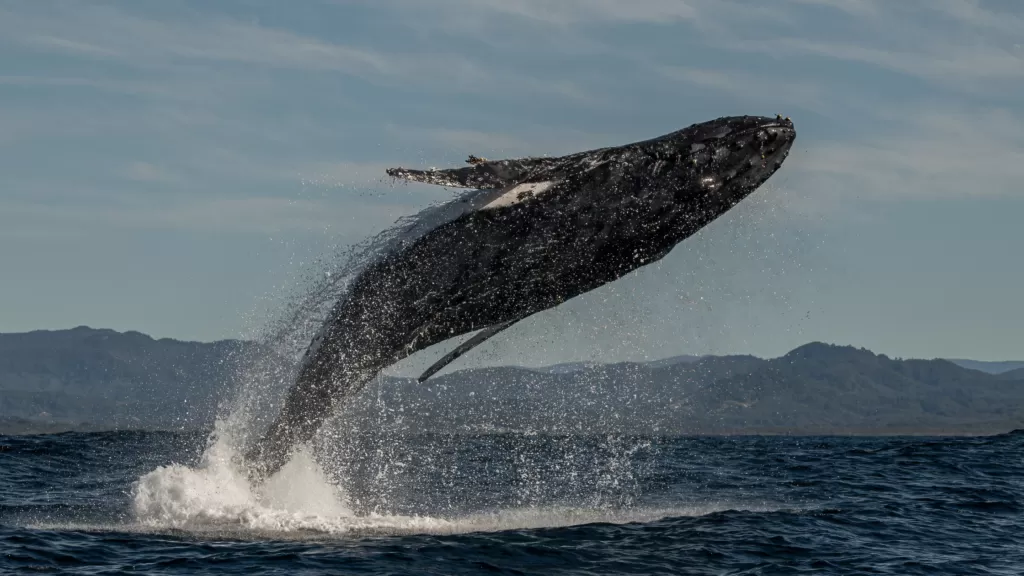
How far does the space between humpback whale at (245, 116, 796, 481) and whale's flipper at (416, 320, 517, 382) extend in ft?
0.33

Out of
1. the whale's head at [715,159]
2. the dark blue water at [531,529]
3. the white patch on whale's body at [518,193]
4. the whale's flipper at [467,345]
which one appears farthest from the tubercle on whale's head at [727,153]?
the dark blue water at [531,529]

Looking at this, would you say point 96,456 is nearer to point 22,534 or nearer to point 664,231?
point 22,534

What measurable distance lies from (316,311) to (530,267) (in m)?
4.42

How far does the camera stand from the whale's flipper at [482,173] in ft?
47.0

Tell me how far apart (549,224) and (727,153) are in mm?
2679

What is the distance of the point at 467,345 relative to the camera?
56.3ft

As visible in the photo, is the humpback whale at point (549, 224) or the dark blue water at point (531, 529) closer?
the humpback whale at point (549, 224)

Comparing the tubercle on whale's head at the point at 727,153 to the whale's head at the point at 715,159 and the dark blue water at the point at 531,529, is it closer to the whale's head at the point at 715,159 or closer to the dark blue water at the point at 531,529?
the whale's head at the point at 715,159

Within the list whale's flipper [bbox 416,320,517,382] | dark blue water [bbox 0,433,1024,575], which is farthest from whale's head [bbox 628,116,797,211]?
dark blue water [bbox 0,433,1024,575]

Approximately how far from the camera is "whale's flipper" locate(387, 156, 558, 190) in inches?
563

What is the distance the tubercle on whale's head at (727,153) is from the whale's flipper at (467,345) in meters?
3.64

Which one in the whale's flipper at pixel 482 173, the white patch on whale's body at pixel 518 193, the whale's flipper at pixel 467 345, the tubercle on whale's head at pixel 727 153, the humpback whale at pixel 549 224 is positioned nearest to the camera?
the whale's flipper at pixel 482 173

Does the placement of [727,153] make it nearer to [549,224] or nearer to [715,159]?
[715,159]

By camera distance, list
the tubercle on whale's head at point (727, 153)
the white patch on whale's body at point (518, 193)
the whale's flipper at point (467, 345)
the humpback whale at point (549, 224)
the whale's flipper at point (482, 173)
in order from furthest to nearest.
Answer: the whale's flipper at point (467, 345)
the white patch on whale's body at point (518, 193)
the humpback whale at point (549, 224)
the tubercle on whale's head at point (727, 153)
the whale's flipper at point (482, 173)
